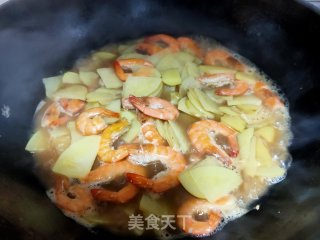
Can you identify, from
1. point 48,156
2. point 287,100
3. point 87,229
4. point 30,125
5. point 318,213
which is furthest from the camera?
point 287,100

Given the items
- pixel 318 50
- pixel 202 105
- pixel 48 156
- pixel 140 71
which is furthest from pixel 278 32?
pixel 48 156

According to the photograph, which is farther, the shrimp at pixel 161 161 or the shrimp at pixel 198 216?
the shrimp at pixel 161 161

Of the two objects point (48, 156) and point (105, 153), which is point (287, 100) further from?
point (48, 156)

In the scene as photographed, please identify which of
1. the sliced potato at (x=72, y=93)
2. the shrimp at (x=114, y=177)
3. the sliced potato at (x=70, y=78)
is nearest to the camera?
the shrimp at (x=114, y=177)

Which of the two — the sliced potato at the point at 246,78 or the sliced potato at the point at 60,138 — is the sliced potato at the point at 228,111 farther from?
the sliced potato at the point at 60,138

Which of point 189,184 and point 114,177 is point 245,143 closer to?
point 189,184

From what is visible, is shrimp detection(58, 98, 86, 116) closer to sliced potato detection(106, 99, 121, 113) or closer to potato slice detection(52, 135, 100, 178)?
sliced potato detection(106, 99, 121, 113)

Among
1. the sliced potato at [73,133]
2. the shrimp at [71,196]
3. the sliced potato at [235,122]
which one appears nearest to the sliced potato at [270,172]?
the sliced potato at [235,122]

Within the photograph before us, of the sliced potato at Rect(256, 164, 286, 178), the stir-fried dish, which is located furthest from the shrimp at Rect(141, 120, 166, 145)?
the sliced potato at Rect(256, 164, 286, 178)
